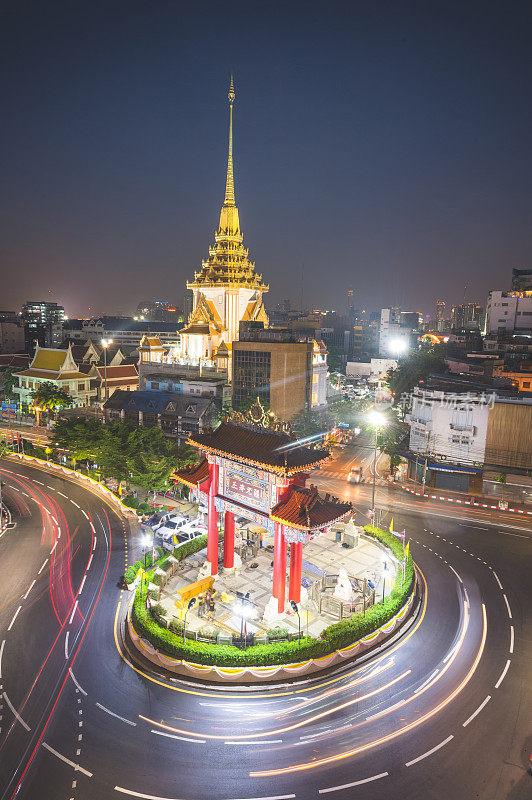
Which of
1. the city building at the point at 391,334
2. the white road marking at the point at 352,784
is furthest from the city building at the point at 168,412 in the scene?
the city building at the point at 391,334

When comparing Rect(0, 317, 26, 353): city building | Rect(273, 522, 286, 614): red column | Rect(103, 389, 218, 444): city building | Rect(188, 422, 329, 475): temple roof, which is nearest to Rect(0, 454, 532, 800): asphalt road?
Rect(273, 522, 286, 614): red column

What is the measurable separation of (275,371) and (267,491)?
1785 inches

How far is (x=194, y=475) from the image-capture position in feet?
96.8

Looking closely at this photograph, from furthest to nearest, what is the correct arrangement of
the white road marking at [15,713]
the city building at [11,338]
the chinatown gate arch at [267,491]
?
1. the city building at [11,338]
2. the chinatown gate arch at [267,491]
3. the white road marking at [15,713]

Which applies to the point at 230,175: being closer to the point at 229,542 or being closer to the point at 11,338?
the point at 229,542

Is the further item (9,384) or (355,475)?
(9,384)

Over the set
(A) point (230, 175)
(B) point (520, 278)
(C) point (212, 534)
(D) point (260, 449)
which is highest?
(A) point (230, 175)

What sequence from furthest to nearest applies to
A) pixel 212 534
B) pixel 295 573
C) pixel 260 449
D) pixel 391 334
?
pixel 391 334 < pixel 212 534 < pixel 295 573 < pixel 260 449

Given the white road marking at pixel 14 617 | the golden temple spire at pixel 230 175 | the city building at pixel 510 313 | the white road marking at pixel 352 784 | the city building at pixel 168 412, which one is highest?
the golden temple spire at pixel 230 175

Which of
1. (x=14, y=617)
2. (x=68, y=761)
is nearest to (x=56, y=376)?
(x=14, y=617)

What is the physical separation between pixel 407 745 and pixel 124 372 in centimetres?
7865

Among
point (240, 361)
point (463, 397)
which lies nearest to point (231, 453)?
point (463, 397)

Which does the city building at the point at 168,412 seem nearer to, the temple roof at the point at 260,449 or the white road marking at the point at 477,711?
the temple roof at the point at 260,449

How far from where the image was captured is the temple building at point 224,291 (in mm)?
77438
